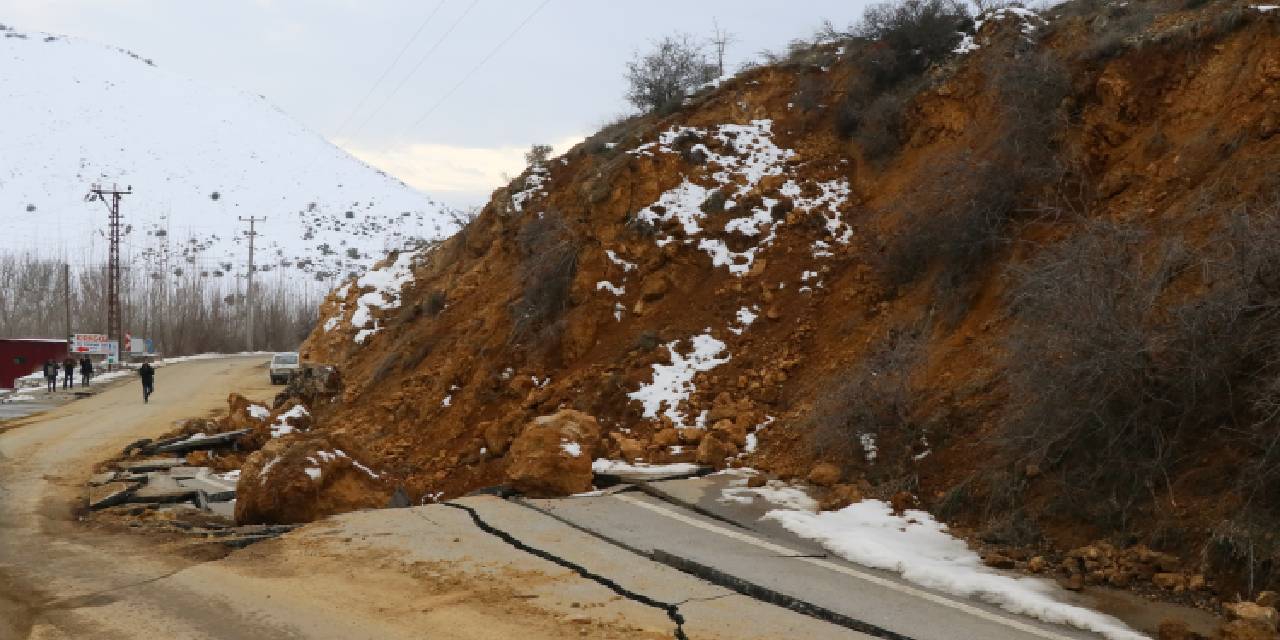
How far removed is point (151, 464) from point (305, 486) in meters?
6.65

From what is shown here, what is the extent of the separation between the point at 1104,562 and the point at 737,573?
2698 mm

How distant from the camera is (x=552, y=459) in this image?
984 centimetres

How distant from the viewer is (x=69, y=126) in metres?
108

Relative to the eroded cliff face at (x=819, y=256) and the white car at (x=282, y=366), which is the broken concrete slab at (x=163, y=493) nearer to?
the eroded cliff face at (x=819, y=256)

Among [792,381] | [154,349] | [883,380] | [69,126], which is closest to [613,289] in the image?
[792,381]

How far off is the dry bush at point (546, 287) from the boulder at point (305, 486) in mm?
5312

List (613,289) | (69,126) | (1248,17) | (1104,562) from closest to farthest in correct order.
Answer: (1104,562)
(1248,17)
(613,289)
(69,126)

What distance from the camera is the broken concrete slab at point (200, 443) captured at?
1555 cm

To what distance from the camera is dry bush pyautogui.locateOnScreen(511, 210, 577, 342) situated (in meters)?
15.4

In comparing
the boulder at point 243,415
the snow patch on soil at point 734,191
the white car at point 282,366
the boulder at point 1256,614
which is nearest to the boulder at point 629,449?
the snow patch on soil at point 734,191

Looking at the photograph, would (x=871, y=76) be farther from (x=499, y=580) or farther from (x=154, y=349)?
(x=154, y=349)

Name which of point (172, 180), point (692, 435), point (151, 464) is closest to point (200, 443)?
point (151, 464)

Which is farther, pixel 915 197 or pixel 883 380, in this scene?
pixel 915 197

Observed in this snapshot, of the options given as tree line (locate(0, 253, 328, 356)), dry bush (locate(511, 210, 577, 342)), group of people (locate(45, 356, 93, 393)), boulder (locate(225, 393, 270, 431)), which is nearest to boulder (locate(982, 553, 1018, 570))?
dry bush (locate(511, 210, 577, 342))
